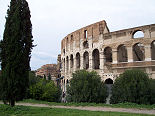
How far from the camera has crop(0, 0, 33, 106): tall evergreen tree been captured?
1189 cm

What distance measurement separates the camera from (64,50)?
101ft

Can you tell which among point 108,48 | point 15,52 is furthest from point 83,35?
point 15,52

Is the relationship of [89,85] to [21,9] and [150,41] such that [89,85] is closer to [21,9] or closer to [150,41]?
[150,41]

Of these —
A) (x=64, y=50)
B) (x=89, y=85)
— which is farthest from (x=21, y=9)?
(x=64, y=50)

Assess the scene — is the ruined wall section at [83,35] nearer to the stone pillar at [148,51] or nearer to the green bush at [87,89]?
the stone pillar at [148,51]

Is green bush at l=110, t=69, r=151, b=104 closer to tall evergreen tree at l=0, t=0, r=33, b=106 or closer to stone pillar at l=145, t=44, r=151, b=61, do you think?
stone pillar at l=145, t=44, r=151, b=61

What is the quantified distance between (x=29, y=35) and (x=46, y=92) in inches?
362

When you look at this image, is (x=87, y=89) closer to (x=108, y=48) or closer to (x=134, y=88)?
(x=134, y=88)

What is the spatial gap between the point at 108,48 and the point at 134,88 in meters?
8.81

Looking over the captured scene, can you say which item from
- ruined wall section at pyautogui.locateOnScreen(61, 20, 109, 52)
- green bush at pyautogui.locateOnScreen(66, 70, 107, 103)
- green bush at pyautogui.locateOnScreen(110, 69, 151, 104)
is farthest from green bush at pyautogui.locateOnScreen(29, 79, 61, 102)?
green bush at pyautogui.locateOnScreen(110, 69, 151, 104)

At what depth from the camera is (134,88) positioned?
625 inches

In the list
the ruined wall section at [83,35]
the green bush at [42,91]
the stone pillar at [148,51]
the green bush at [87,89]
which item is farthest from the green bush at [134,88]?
the green bush at [42,91]

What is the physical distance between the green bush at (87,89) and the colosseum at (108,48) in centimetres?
361

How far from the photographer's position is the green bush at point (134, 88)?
625 inches
